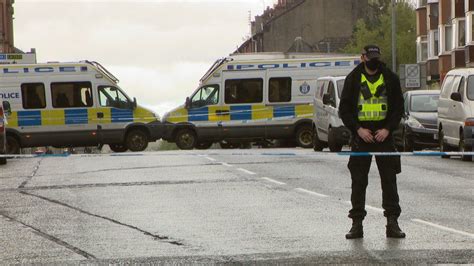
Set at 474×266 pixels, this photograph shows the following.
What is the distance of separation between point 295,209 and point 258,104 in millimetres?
24766

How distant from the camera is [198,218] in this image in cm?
1410

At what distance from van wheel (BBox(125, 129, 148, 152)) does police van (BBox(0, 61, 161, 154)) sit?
34 cm

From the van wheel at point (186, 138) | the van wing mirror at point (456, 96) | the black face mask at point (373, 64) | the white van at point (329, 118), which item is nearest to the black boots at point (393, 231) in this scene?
the black face mask at point (373, 64)

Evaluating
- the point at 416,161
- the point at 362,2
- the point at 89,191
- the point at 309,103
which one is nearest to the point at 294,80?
the point at 309,103

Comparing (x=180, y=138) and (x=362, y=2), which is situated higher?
(x=362, y=2)

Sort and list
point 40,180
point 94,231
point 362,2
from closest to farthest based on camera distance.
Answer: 1. point 94,231
2. point 40,180
3. point 362,2

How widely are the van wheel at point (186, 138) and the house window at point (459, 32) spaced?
70.3 feet

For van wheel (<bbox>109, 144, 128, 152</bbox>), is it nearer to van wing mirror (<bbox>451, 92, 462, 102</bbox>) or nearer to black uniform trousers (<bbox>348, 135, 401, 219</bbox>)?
van wing mirror (<bbox>451, 92, 462, 102</bbox>)

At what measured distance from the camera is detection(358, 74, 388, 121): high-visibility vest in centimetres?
1184

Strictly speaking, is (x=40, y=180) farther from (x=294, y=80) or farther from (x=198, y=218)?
(x=294, y=80)

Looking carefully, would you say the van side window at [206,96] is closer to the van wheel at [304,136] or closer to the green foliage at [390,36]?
the van wheel at [304,136]

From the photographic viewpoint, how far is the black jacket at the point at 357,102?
11.8 metres

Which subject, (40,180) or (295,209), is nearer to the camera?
(295,209)

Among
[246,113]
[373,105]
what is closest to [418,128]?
[246,113]
